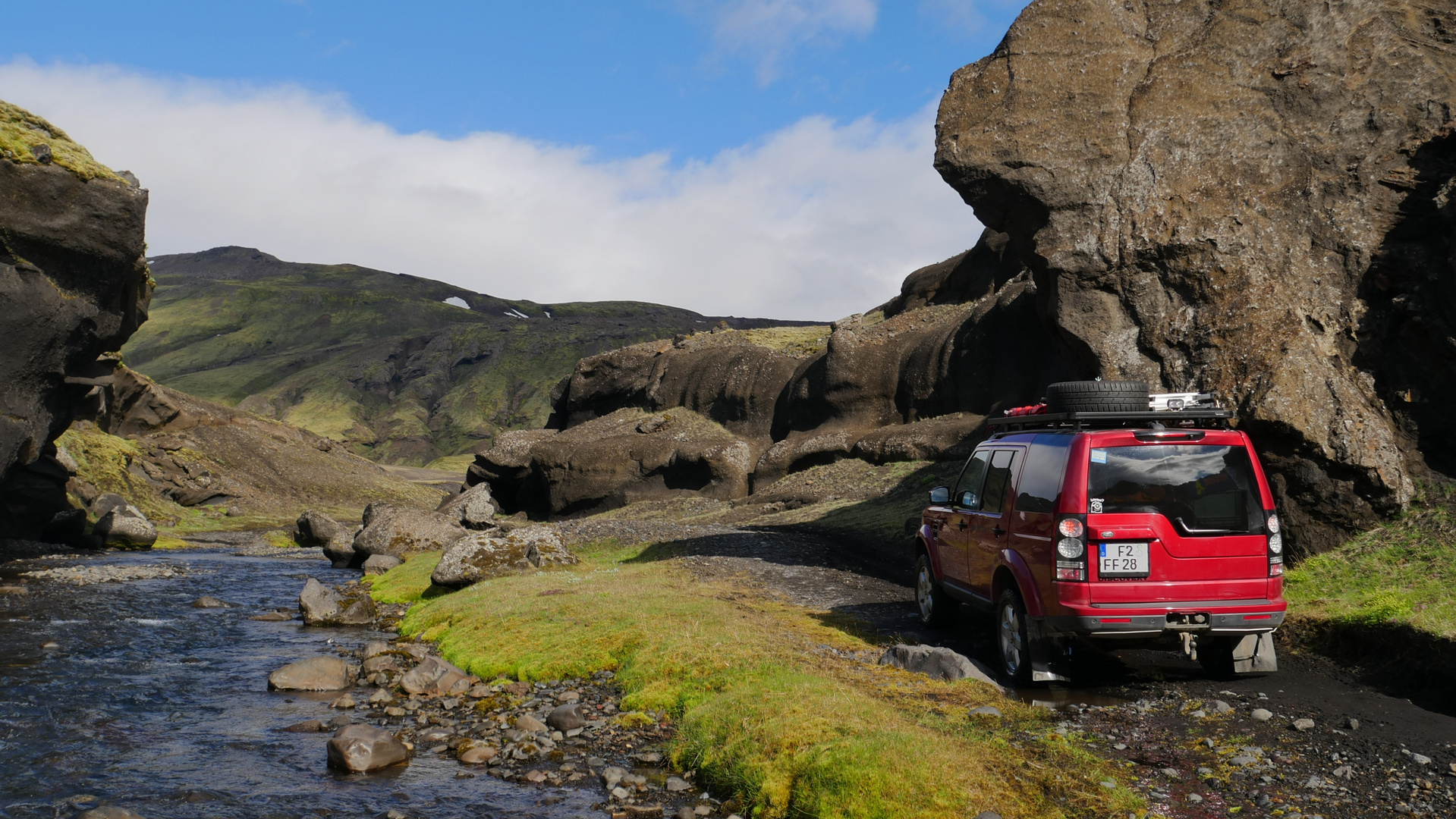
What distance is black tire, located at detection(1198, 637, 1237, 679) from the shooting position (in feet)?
36.6

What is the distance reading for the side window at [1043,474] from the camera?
34.2ft

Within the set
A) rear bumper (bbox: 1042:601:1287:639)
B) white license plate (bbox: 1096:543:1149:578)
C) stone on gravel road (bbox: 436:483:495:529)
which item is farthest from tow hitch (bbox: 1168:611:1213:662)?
stone on gravel road (bbox: 436:483:495:529)

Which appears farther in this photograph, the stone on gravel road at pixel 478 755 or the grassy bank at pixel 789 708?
the stone on gravel road at pixel 478 755

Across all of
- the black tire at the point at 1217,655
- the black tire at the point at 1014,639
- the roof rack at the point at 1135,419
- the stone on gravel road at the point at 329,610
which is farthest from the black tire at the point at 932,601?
the stone on gravel road at the point at 329,610

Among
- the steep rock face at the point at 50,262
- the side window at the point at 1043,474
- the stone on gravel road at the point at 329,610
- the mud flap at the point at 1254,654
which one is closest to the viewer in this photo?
the side window at the point at 1043,474

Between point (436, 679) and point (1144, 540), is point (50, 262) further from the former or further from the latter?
point (1144, 540)

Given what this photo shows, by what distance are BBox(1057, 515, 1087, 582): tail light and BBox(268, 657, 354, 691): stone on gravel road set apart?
37.7ft

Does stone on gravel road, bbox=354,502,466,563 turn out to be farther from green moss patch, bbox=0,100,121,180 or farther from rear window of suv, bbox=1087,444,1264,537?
rear window of suv, bbox=1087,444,1264,537

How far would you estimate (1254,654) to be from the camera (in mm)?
11133

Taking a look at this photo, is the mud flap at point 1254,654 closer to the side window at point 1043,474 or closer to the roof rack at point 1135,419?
the roof rack at point 1135,419

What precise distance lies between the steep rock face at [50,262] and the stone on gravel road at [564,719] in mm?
31223

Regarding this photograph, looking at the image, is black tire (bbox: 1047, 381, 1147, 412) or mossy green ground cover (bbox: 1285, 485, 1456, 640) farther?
mossy green ground cover (bbox: 1285, 485, 1456, 640)

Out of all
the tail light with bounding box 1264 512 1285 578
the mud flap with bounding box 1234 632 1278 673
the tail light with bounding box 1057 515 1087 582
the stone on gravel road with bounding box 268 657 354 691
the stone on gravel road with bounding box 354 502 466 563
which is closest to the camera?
the tail light with bounding box 1057 515 1087 582

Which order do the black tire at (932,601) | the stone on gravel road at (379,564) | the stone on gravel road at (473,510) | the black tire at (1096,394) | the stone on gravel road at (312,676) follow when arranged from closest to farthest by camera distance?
the black tire at (1096,394)
the black tire at (932,601)
the stone on gravel road at (312,676)
the stone on gravel road at (379,564)
the stone on gravel road at (473,510)
